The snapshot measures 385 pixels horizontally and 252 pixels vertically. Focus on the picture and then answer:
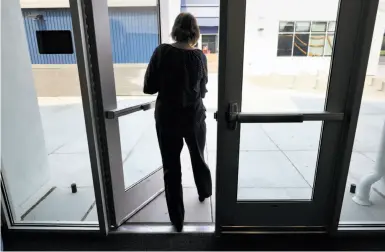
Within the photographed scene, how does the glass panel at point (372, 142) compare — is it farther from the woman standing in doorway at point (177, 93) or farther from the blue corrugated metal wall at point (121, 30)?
the blue corrugated metal wall at point (121, 30)

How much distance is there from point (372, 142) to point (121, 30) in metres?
2.39

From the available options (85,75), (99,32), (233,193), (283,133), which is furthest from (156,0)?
(233,193)

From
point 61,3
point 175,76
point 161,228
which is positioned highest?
point 61,3

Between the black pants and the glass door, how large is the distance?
26 centimetres

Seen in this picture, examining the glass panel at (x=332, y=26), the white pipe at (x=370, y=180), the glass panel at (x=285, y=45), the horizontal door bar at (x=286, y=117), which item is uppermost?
the glass panel at (x=332, y=26)

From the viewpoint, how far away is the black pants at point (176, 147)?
1734 mm

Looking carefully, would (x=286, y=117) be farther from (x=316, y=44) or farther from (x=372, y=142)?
(x=372, y=142)

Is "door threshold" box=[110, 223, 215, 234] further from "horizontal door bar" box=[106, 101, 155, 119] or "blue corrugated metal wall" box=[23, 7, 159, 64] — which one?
"blue corrugated metal wall" box=[23, 7, 159, 64]

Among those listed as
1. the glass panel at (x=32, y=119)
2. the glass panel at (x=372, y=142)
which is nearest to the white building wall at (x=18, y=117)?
the glass panel at (x=32, y=119)

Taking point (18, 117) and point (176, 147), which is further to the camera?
point (18, 117)

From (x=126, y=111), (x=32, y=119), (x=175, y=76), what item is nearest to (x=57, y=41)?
(x=126, y=111)

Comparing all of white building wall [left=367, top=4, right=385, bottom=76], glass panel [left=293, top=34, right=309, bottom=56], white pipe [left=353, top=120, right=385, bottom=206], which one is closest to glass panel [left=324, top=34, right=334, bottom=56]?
glass panel [left=293, top=34, right=309, bottom=56]

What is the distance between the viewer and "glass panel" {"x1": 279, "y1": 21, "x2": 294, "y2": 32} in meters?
1.54

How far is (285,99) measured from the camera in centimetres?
168
